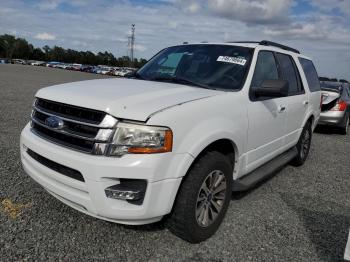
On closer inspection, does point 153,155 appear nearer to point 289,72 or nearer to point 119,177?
point 119,177

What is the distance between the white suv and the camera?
8.91ft

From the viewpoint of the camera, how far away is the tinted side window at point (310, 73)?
19.5 feet

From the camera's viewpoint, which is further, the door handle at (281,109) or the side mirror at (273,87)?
the door handle at (281,109)

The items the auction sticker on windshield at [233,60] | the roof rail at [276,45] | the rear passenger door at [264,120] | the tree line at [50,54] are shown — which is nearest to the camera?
the rear passenger door at [264,120]

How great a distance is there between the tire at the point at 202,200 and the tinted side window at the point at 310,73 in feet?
10.5

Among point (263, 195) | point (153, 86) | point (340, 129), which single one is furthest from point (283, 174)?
point (340, 129)

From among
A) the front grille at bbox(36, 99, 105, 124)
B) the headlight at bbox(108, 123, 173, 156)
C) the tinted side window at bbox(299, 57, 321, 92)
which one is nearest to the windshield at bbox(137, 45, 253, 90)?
the headlight at bbox(108, 123, 173, 156)

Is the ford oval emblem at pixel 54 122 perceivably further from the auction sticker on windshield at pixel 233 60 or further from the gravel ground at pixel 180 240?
the auction sticker on windshield at pixel 233 60

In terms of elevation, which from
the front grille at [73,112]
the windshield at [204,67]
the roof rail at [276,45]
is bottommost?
the front grille at [73,112]

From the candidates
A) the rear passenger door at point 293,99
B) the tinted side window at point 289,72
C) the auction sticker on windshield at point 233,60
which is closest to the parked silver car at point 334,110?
the rear passenger door at point 293,99

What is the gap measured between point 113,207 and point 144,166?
0.40m

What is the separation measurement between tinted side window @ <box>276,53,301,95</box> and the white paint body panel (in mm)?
1380

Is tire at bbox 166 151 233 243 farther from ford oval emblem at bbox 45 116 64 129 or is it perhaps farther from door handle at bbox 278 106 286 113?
door handle at bbox 278 106 286 113

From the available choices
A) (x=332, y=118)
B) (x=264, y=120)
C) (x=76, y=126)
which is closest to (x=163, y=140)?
(x=76, y=126)
